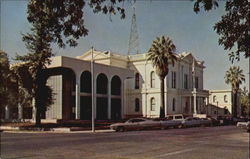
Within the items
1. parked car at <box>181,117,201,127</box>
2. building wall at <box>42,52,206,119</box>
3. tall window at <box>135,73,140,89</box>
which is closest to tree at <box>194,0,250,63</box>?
parked car at <box>181,117,201,127</box>

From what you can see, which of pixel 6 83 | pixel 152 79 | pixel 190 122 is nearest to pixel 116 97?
pixel 152 79

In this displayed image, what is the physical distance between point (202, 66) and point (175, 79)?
11.9 m

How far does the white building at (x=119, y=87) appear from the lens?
161 feet

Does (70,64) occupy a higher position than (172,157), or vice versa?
(70,64)

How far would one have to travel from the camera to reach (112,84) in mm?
58125

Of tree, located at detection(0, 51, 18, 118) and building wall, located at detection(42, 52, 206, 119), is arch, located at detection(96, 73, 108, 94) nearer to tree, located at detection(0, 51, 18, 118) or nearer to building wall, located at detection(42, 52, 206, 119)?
building wall, located at detection(42, 52, 206, 119)

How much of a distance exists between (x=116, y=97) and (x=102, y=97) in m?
3.37

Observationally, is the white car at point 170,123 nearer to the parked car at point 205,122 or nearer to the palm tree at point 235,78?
the parked car at point 205,122

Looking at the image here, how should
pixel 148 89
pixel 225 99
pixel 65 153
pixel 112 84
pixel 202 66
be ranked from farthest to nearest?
pixel 225 99, pixel 202 66, pixel 148 89, pixel 112 84, pixel 65 153

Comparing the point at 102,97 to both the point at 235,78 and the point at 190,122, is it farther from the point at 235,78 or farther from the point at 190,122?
the point at 235,78

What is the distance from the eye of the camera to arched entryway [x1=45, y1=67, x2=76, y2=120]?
160 feet

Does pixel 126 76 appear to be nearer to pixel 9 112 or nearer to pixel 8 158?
pixel 9 112

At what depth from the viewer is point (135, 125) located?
36719 mm

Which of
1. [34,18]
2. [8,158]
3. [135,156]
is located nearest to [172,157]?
[135,156]
